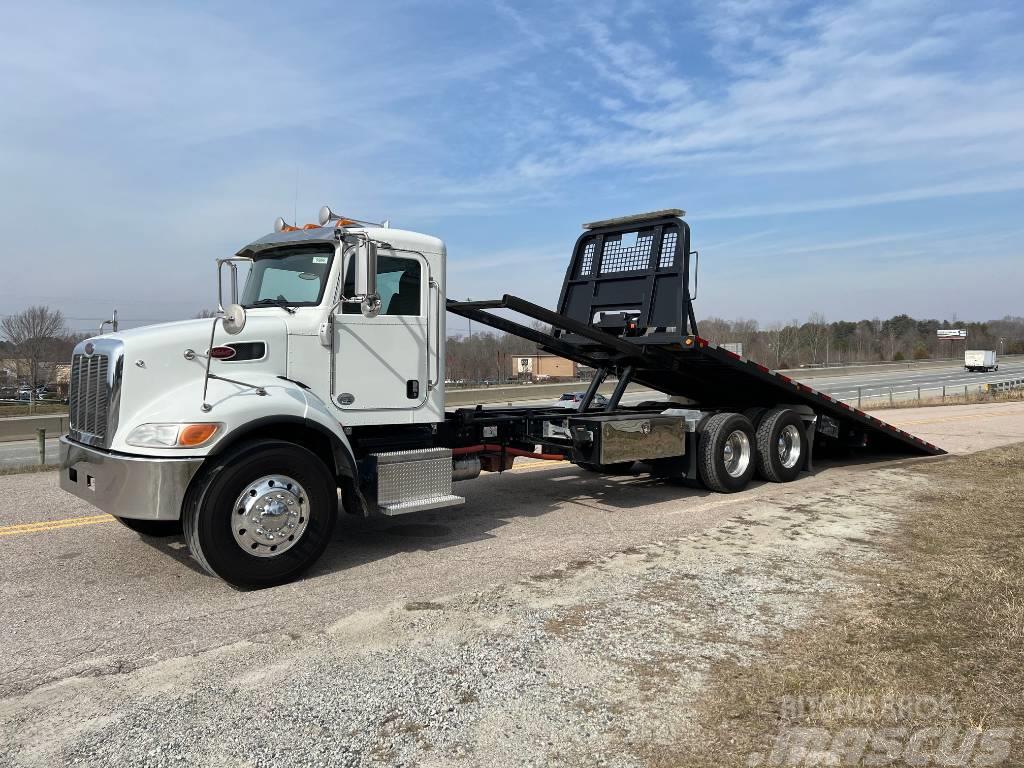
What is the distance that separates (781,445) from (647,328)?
2.54 metres

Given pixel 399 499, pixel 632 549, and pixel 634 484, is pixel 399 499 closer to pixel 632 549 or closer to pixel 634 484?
pixel 632 549

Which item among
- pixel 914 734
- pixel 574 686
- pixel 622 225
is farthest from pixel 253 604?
pixel 622 225

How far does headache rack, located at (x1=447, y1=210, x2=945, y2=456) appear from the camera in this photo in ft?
28.3

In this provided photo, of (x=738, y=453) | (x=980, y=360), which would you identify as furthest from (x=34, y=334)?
(x=980, y=360)

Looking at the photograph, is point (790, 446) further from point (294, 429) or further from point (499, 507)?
point (294, 429)

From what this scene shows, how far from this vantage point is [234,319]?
4.98m

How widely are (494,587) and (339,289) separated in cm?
253

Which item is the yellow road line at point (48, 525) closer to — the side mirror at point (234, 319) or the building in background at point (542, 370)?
the side mirror at point (234, 319)

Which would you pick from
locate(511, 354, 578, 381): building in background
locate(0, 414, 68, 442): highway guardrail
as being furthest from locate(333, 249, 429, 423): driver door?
locate(511, 354, 578, 381): building in background

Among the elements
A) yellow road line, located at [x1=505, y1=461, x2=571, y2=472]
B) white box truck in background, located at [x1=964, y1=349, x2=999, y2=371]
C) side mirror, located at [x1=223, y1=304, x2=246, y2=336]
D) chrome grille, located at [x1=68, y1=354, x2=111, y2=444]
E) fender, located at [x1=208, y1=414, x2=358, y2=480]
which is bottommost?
yellow road line, located at [x1=505, y1=461, x2=571, y2=472]

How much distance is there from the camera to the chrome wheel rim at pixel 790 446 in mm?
9938

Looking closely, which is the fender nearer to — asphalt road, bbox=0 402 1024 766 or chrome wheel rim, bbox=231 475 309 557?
chrome wheel rim, bbox=231 475 309 557

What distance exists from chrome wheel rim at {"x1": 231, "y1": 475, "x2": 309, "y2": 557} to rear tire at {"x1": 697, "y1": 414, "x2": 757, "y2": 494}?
5.05 meters

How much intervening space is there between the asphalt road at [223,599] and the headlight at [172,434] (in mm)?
1020
